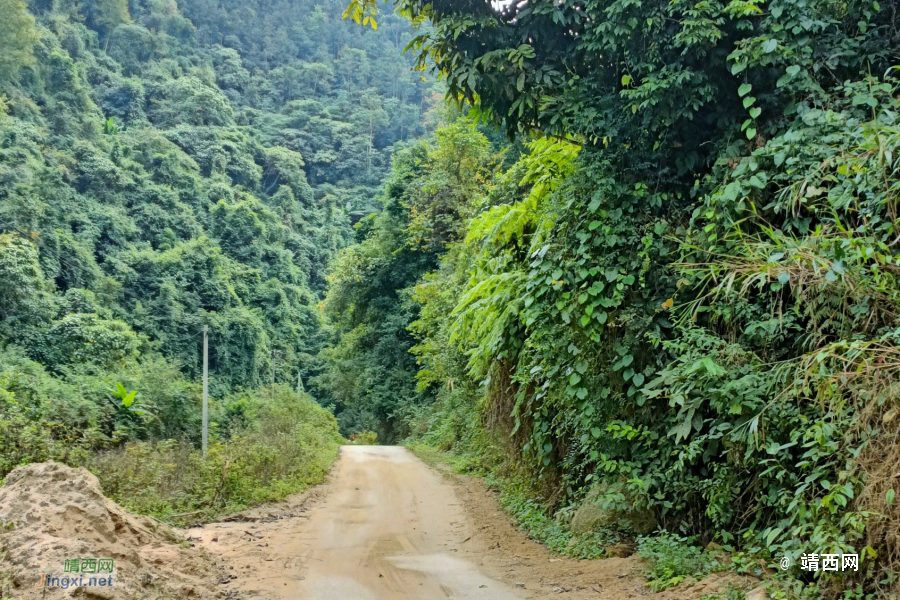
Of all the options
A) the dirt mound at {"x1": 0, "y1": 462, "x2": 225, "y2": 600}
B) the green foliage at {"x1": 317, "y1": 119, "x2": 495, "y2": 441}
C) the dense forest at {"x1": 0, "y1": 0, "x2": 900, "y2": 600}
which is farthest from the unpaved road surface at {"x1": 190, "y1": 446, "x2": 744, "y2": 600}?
the green foliage at {"x1": 317, "y1": 119, "x2": 495, "y2": 441}

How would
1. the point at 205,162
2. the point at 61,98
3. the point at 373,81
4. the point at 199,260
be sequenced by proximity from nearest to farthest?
the point at 199,260 < the point at 61,98 < the point at 205,162 < the point at 373,81

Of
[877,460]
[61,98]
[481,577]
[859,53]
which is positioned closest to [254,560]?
[481,577]

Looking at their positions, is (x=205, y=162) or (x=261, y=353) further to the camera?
(x=205, y=162)

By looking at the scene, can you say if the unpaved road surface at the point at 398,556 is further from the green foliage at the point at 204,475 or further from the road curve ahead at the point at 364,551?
the green foliage at the point at 204,475

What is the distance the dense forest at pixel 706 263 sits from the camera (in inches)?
215

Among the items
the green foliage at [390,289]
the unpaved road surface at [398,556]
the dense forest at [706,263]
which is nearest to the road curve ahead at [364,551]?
the unpaved road surface at [398,556]

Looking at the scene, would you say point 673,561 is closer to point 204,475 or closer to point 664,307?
point 664,307

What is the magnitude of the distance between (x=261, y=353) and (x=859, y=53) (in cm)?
3723

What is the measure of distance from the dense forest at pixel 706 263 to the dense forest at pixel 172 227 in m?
7.09

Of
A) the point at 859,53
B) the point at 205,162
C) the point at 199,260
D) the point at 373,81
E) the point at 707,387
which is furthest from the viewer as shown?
the point at 373,81

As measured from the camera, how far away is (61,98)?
40.1 m

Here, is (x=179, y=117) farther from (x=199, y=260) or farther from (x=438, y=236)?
(x=438, y=236)

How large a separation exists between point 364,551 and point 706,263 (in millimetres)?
5564

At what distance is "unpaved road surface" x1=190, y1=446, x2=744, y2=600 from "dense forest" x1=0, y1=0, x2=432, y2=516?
1.66 meters
